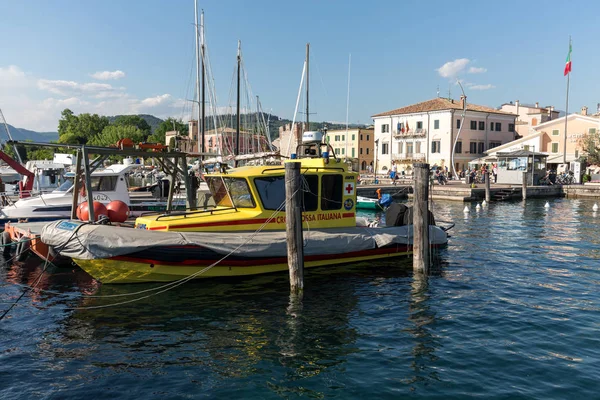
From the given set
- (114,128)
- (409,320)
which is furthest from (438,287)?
(114,128)

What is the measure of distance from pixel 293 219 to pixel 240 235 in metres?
1.71

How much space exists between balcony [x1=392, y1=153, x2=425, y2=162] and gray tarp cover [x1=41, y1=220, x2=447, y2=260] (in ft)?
172

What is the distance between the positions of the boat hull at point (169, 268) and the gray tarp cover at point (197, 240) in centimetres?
42

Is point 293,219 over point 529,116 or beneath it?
beneath

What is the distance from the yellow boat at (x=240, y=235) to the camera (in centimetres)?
1033

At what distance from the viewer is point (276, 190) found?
1198 centimetres

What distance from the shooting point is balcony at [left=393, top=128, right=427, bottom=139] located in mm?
63812

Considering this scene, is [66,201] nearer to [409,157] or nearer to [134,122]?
[409,157]

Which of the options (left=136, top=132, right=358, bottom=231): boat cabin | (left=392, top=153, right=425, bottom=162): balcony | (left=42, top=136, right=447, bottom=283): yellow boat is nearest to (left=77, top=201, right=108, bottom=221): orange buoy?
(left=42, top=136, right=447, bottom=283): yellow boat

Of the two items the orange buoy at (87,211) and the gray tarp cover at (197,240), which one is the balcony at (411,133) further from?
the orange buoy at (87,211)

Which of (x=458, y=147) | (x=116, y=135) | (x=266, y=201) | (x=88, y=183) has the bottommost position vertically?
(x=266, y=201)

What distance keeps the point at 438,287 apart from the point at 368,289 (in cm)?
176

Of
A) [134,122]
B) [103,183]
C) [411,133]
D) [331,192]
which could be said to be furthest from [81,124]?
[331,192]


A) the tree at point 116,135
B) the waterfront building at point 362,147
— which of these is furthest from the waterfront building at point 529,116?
the tree at point 116,135
